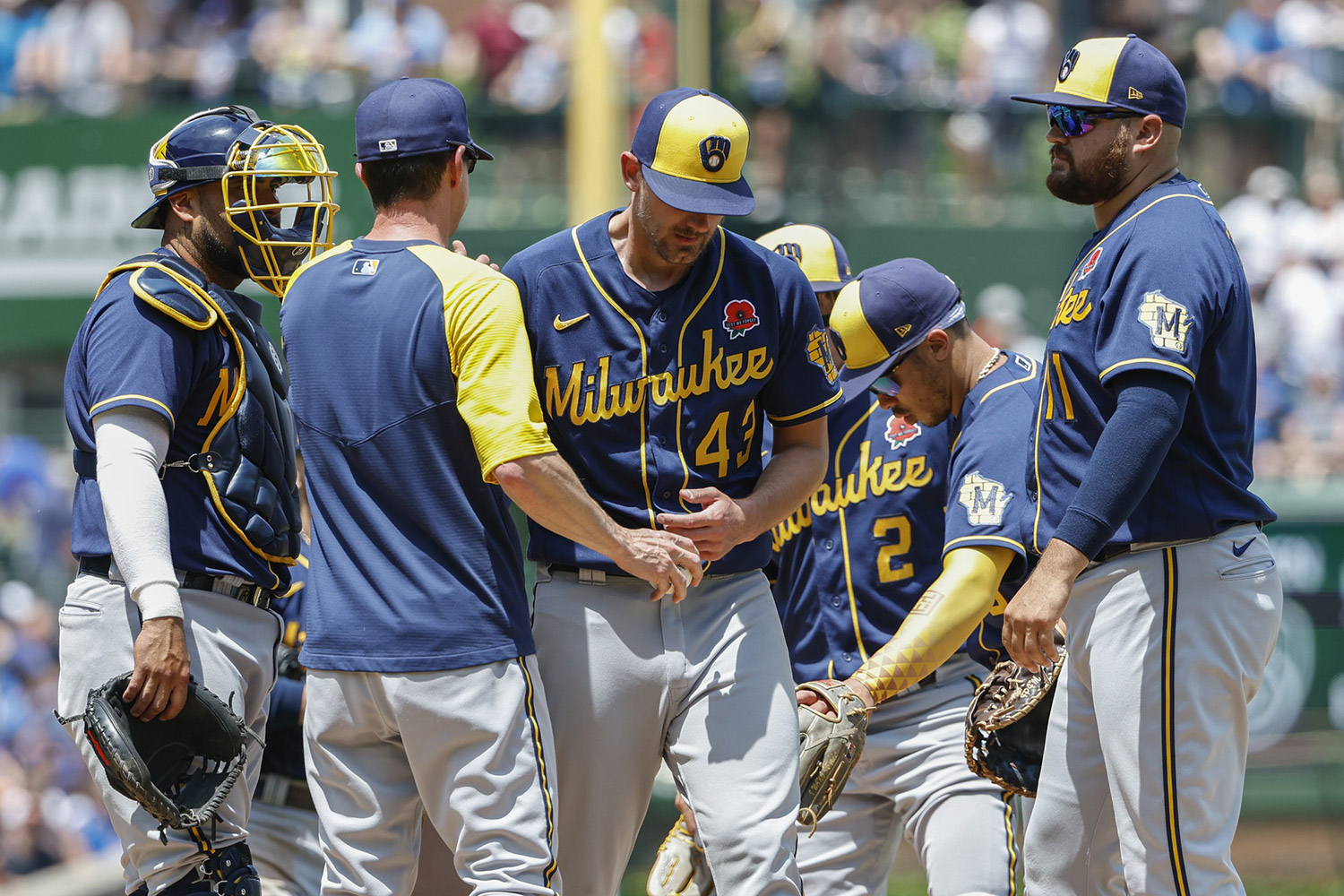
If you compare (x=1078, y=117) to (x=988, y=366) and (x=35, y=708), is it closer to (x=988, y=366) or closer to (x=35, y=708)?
(x=988, y=366)

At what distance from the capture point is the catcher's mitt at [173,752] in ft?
11.2

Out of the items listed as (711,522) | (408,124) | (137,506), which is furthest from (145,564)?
(711,522)

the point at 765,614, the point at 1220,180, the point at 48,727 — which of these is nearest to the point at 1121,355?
the point at 765,614

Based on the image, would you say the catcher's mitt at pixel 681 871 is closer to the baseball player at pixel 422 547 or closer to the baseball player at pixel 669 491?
the baseball player at pixel 669 491

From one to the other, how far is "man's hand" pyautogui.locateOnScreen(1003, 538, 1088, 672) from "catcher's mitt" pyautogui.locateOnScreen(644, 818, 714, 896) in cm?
126

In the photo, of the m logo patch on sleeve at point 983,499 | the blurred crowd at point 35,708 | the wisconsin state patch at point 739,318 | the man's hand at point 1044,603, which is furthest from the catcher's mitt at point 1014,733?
the blurred crowd at point 35,708

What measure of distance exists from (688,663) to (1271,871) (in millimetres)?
6017

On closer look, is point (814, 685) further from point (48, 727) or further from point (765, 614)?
point (48, 727)

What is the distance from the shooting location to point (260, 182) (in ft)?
12.6

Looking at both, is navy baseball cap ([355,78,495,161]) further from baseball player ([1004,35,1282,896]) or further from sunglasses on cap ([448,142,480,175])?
Result: baseball player ([1004,35,1282,896])

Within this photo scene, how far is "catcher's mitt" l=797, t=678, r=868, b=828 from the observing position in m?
3.76

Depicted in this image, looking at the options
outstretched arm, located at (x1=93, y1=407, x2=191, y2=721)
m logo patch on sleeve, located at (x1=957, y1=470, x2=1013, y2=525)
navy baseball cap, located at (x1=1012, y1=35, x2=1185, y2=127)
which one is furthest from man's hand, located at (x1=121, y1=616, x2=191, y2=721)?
navy baseball cap, located at (x1=1012, y1=35, x2=1185, y2=127)

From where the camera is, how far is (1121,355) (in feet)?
11.1

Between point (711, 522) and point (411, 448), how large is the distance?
642mm
